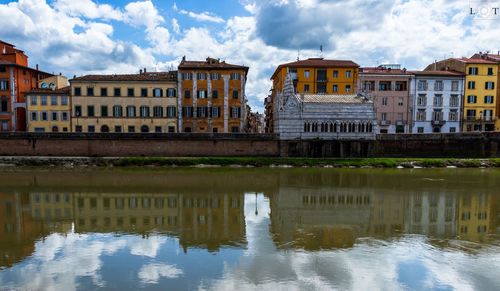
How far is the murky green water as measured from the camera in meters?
12.0

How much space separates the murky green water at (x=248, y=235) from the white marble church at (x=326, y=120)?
15897 millimetres

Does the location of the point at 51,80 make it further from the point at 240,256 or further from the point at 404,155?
the point at 240,256

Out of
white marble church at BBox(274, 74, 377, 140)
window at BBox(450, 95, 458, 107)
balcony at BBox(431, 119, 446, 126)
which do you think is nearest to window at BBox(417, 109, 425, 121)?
balcony at BBox(431, 119, 446, 126)

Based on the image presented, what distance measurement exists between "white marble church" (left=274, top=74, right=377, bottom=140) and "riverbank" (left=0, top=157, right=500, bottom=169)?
148 inches

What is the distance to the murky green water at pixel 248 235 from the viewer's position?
11969mm

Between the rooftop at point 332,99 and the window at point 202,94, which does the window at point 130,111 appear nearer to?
the window at point 202,94

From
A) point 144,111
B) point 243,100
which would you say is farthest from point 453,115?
point 144,111

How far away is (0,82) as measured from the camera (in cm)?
5625

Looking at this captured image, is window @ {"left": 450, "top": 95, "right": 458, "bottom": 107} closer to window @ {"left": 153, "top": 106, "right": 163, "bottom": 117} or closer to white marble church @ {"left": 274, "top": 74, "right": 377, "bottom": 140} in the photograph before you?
white marble church @ {"left": 274, "top": 74, "right": 377, "bottom": 140}

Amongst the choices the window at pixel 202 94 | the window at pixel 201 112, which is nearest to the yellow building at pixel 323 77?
the window at pixel 202 94

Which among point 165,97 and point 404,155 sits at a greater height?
point 165,97

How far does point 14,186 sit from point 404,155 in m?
39.8

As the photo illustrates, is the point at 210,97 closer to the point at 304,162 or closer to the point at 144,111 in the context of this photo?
the point at 144,111

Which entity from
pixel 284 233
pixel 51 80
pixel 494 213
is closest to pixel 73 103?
pixel 51 80
